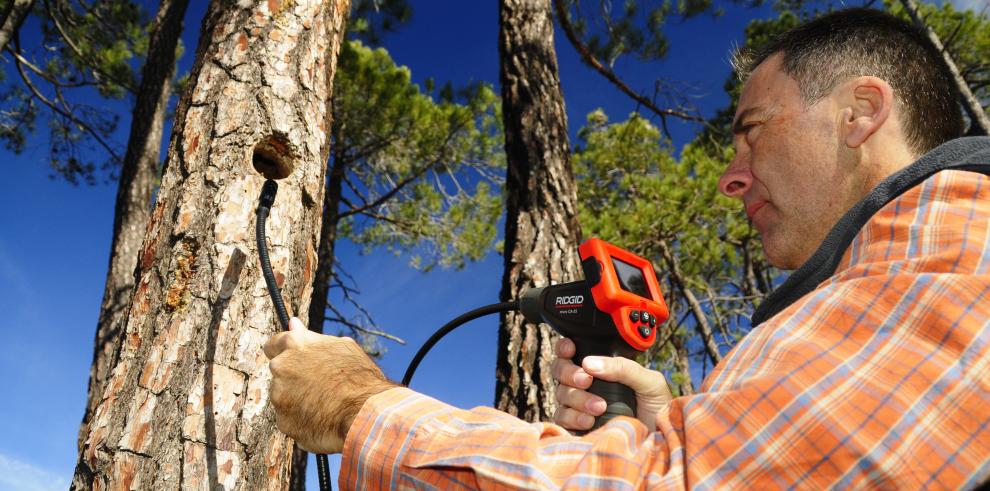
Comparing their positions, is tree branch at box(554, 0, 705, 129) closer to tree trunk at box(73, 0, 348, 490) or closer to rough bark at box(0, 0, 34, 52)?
tree trunk at box(73, 0, 348, 490)

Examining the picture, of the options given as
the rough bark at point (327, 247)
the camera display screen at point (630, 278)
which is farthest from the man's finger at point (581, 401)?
the rough bark at point (327, 247)

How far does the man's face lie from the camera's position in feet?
5.20

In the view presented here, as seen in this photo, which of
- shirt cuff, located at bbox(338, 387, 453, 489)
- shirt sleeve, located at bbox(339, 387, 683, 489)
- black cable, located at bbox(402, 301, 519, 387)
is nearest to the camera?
shirt sleeve, located at bbox(339, 387, 683, 489)

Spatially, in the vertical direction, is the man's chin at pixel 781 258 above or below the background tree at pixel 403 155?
below

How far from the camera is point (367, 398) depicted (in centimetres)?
→ 117

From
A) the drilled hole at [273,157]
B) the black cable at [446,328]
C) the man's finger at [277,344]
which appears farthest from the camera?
the drilled hole at [273,157]

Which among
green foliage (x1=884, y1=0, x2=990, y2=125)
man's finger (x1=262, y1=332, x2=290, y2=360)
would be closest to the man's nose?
man's finger (x1=262, y1=332, x2=290, y2=360)

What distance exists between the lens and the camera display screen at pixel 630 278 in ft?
5.49

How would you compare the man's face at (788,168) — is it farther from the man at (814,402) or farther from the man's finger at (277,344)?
the man's finger at (277,344)

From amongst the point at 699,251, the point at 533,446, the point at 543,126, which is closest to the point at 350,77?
the point at 543,126

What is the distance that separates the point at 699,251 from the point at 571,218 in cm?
634

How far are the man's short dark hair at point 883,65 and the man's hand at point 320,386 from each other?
1.33 meters

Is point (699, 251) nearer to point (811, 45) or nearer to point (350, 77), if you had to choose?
point (350, 77)

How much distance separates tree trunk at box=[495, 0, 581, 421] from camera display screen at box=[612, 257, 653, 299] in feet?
7.24
